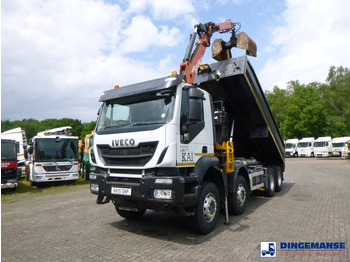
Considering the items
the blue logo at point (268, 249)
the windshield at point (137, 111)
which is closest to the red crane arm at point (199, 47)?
the windshield at point (137, 111)

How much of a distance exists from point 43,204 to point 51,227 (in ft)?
10.5

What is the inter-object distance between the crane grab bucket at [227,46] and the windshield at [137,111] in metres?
2.66

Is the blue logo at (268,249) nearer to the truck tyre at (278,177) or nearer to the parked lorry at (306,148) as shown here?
the truck tyre at (278,177)

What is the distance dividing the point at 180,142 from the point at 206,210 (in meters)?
1.40

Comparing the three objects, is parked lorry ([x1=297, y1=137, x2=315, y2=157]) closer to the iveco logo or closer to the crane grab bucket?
the crane grab bucket

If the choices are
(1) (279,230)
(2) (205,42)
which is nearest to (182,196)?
(1) (279,230)

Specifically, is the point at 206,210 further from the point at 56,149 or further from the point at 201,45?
the point at 56,149

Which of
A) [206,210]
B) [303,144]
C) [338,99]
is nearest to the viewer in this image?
[206,210]

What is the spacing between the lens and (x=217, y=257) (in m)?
3.86

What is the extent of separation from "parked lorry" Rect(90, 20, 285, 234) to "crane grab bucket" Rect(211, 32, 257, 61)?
1.0 inches

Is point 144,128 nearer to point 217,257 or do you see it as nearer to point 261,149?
point 217,257

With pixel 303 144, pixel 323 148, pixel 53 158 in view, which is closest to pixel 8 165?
pixel 53 158

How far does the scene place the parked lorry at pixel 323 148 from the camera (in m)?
33.3

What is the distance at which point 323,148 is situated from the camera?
3344 cm
